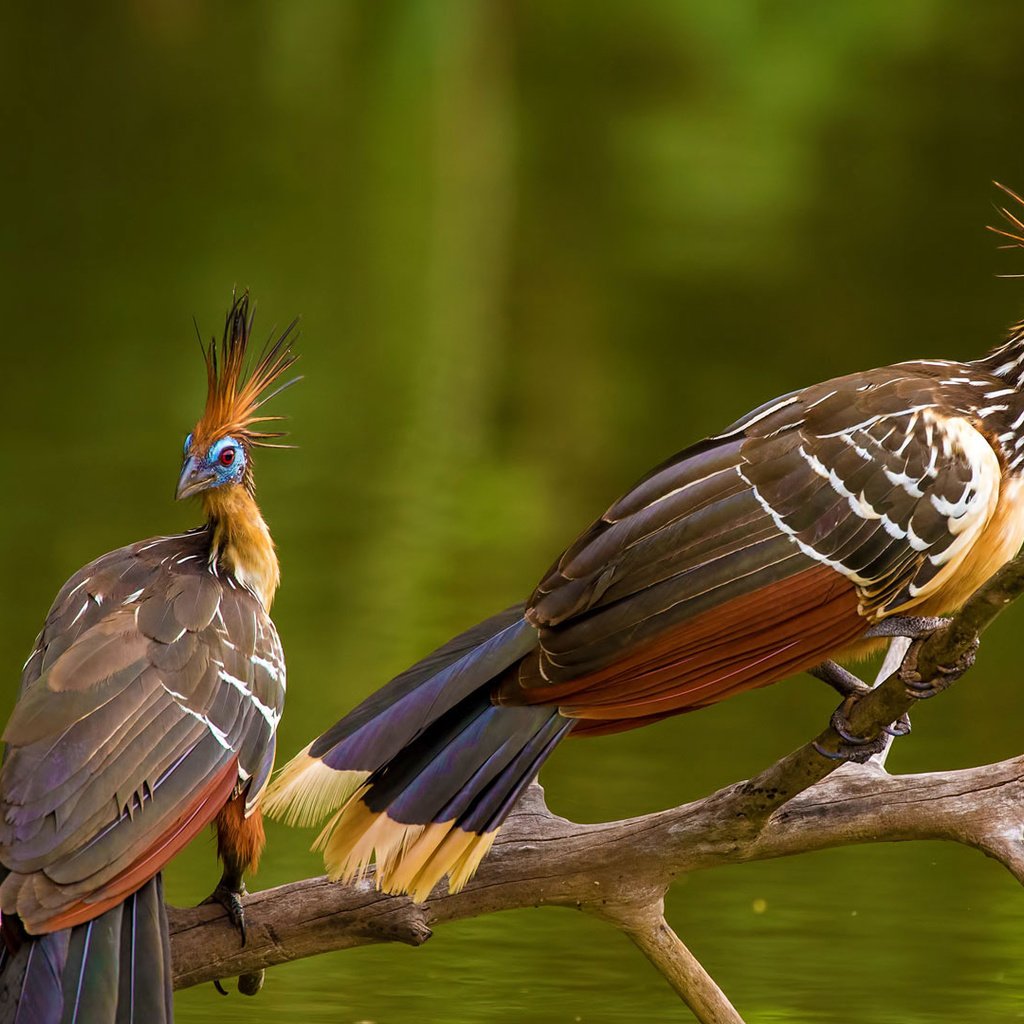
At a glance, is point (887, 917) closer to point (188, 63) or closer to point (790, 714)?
point (790, 714)

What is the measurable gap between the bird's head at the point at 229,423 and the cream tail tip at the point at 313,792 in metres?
0.88

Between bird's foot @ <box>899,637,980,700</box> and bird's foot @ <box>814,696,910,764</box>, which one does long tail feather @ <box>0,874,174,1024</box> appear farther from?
bird's foot @ <box>899,637,980,700</box>

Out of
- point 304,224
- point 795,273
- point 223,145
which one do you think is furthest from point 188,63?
point 795,273

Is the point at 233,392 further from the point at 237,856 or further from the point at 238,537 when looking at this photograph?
the point at 237,856

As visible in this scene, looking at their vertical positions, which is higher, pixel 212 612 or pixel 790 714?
pixel 212 612

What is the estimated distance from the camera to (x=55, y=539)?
26.1 ft

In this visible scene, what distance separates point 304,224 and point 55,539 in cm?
574

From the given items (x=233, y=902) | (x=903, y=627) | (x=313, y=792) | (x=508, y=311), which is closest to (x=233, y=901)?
(x=233, y=902)

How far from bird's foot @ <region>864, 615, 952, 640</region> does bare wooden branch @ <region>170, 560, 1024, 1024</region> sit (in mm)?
266

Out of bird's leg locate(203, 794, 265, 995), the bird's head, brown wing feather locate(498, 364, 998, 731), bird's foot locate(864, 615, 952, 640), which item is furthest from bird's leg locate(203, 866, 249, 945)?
bird's foot locate(864, 615, 952, 640)

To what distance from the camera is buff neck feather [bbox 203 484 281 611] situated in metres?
4.19

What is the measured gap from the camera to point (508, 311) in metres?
12.5

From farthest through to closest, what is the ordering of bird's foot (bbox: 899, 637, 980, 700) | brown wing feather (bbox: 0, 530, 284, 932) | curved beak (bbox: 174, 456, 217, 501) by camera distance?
curved beak (bbox: 174, 456, 217, 501) → brown wing feather (bbox: 0, 530, 284, 932) → bird's foot (bbox: 899, 637, 980, 700)

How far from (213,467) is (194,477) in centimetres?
5
